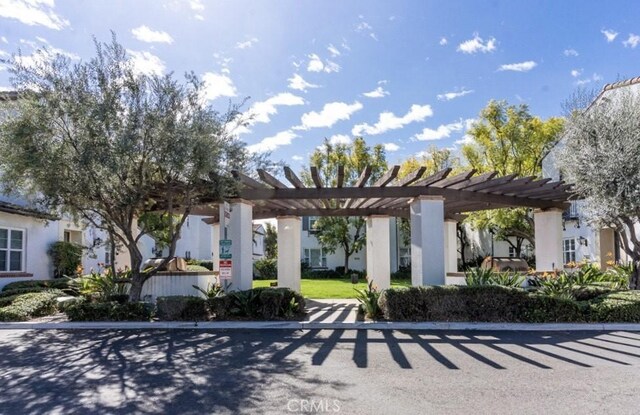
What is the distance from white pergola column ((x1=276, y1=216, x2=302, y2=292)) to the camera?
16797 mm

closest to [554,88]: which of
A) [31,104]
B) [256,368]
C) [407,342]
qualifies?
[407,342]

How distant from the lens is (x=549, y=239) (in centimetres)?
1529

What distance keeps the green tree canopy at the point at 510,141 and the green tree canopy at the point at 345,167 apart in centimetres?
746

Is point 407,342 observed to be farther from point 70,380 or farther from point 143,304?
point 143,304

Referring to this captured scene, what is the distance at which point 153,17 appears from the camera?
33.9 feet

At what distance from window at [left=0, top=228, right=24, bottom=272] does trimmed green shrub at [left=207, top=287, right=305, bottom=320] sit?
32.3 feet

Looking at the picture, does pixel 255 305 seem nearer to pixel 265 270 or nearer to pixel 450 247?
pixel 450 247

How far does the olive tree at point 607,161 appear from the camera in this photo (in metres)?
11.4

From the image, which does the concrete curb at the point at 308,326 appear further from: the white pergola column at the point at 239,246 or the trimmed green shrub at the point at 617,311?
the white pergola column at the point at 239,246

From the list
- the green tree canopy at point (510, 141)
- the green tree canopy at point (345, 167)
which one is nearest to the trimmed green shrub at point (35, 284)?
the green tree canopy at point (345, 167)

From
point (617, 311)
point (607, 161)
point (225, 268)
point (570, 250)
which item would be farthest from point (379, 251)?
point (570, 250)

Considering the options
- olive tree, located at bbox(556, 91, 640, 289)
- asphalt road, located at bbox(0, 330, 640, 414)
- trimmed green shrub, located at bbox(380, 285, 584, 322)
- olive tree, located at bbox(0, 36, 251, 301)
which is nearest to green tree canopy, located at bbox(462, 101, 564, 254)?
olive tree, located at bbox(556, 91, 640, 289)

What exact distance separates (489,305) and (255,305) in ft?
18.1

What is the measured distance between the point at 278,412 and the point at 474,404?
2.27 m
